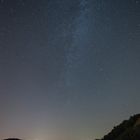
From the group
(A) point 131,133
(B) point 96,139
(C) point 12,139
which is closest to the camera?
(A) point 131,133

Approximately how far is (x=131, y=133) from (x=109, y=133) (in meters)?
13.6

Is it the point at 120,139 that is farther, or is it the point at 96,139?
the point at 96,139

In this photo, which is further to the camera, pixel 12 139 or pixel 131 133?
pixel 12 139

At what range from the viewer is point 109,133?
160ft

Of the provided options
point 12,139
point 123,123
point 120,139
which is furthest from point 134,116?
point 12,139

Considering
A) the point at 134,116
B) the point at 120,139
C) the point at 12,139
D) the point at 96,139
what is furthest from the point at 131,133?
the point at 12,139

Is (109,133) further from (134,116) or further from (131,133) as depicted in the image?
(131,133)

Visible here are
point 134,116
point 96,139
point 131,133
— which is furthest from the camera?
point 96,139

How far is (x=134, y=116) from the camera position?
157 ft

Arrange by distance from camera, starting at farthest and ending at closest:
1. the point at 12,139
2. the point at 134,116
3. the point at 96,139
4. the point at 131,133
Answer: the point at 12,139 → the point at 96,139 → the point at 134,116 → the point at 131,133

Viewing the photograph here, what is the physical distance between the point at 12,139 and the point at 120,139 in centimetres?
3051

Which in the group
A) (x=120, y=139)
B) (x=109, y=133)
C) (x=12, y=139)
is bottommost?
(x=120, y=139)

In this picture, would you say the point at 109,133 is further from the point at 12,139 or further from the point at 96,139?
the point at 12,139

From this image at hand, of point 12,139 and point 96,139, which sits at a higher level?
point 12,139
